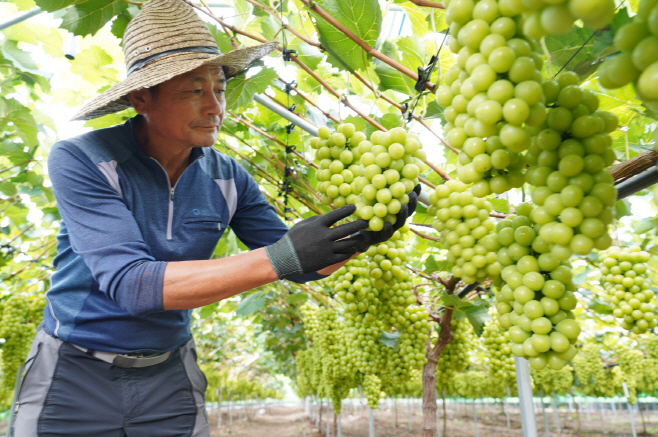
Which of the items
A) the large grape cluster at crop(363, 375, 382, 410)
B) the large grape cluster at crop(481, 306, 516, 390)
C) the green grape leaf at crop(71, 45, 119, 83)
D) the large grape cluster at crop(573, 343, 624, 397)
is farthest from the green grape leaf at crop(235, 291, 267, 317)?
the large grape cluster at crop(573, 343, 624, 397)

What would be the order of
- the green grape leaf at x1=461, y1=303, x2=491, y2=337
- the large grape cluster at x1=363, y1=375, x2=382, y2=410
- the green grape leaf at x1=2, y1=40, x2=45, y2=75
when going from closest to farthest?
the green grape leaf at x1=461, y1=303, x2=491, y2=337
the green grape leaf at x1=2, y1=40, x2=45, y2=75
the large grape cluster at x1=363, y1=375, x2=382, y2=410

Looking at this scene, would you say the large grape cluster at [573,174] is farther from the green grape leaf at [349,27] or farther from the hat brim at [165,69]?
the hat brim at [165,69]

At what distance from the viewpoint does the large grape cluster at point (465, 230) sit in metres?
1.21

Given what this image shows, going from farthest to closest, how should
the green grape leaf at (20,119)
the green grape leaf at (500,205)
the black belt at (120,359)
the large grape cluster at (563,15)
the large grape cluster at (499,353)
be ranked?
the large grape cluster at (499,353), the green grape leaf at (20,119), the green grape leaf at (500,205), the black belt at (120,359), the large grape cluster at (563,15)

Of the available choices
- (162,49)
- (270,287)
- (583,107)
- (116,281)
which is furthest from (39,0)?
(270,287)

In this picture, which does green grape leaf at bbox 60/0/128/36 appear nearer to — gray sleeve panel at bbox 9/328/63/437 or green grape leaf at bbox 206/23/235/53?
green grape leaf at bbox 206/23/235/53

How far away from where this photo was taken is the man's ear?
167cm

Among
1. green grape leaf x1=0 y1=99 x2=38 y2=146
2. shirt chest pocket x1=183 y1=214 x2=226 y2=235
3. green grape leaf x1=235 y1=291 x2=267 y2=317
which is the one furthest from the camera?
green grape leaf x1=235 y1=291 x2=267 y2=317

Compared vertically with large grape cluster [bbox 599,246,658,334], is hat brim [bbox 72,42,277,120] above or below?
above

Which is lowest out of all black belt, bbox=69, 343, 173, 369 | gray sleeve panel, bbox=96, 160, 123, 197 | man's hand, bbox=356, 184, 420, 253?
black belt, bbox=69, 343, 173, 369

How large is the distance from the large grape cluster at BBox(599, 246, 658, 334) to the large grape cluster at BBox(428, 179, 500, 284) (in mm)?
1700

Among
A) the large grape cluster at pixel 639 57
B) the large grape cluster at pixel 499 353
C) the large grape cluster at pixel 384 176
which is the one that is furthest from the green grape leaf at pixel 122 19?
the large grape cluster at pixel 499 353

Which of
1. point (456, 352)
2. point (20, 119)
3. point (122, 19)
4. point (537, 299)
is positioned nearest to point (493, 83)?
point (537, 299)

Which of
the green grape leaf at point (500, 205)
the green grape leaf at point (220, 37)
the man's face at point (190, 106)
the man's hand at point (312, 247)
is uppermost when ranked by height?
the green grape leaf at point (220, 37)
